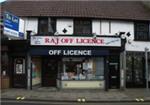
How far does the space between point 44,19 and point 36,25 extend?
784 millimetres

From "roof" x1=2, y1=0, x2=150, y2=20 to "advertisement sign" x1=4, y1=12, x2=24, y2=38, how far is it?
262cm

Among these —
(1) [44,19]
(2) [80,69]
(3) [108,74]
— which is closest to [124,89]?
(3) [108,74]

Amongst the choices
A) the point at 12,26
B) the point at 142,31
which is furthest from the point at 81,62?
the point at 12,26

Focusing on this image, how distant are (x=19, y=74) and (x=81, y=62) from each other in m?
4.79

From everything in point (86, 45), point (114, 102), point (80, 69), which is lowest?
point (114, 102)

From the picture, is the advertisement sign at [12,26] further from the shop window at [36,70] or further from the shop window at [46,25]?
the shop window at [36,70]

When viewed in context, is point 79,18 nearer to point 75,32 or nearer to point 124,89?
point 75,32

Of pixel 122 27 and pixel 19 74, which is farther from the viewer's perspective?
pixel 122 27

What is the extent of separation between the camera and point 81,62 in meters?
28.0

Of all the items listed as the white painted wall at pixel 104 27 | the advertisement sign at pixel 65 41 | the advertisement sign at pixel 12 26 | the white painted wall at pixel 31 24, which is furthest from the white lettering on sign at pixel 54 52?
the white painted wall at pixel 104 27

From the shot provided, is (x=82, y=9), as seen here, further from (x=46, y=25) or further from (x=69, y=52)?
(x=69, y=52)

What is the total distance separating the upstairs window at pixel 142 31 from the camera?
29.9m

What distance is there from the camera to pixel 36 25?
2880 centimetres

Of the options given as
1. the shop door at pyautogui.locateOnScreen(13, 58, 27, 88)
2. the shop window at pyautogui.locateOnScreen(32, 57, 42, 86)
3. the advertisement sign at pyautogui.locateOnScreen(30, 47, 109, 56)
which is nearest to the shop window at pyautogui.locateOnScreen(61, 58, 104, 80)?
the advertisement sign at pyautogui.locateOnScreen(30, 47, 109, 56)
